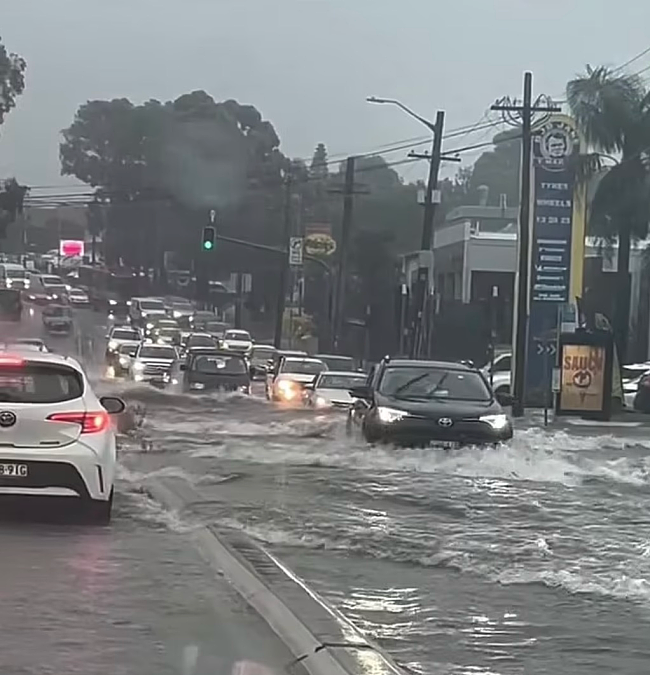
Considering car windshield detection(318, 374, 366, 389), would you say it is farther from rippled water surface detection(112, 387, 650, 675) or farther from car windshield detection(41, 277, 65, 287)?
car windshield detection(41, 277, 65, 287)

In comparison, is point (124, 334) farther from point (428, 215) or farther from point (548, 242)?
point (548, 242)

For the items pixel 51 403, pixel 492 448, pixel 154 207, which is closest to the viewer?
pixel 51 403

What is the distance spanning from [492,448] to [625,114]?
32.1 metres

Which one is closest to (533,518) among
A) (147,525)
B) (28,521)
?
(147,525)

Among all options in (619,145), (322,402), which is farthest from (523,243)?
(619,145)

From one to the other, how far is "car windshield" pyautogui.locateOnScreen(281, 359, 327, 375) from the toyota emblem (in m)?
27.4

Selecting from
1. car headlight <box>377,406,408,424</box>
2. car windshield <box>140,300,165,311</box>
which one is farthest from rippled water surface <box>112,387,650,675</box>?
car windshield <box>140,300,165,311</box>

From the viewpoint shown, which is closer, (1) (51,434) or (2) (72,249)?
(1) (51,434)

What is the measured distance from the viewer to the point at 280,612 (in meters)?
9.91

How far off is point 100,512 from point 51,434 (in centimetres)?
110

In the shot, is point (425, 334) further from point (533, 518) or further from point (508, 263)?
point (533, 518)

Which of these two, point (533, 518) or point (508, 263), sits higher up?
point (508, 263)

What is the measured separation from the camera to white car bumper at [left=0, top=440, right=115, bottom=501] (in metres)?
13.3

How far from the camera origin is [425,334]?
179 feet
